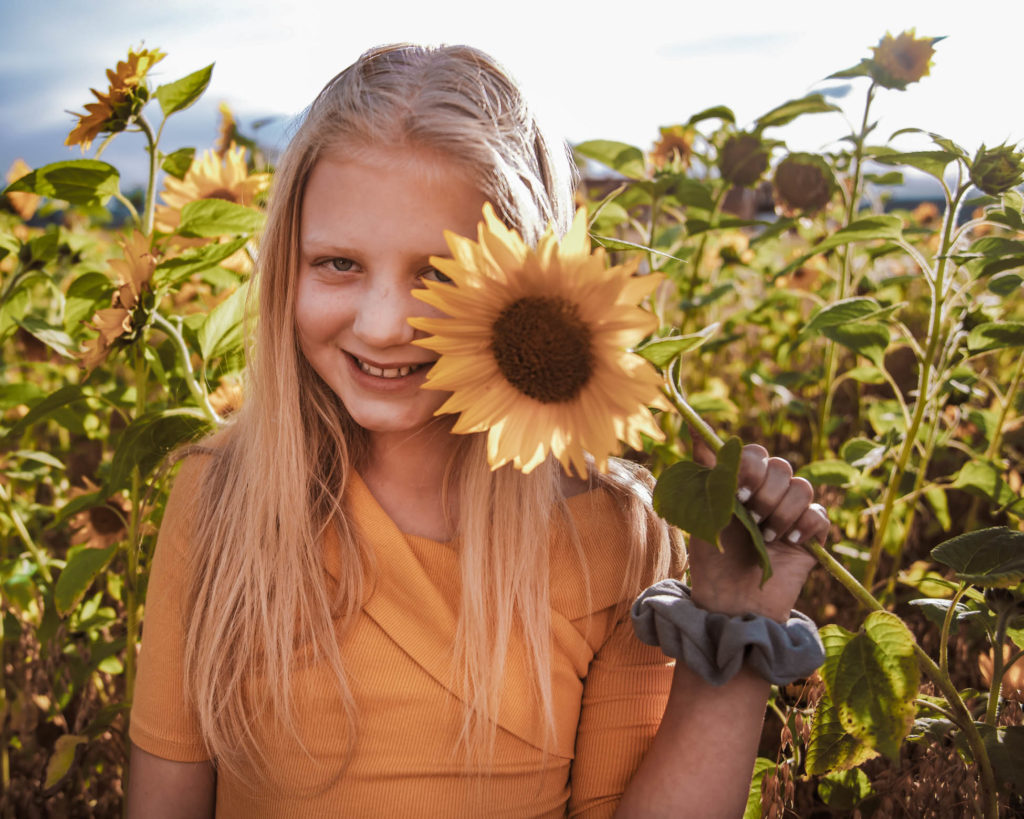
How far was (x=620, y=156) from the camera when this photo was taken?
1254 millimetres

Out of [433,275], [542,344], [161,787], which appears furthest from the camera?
[161,787]

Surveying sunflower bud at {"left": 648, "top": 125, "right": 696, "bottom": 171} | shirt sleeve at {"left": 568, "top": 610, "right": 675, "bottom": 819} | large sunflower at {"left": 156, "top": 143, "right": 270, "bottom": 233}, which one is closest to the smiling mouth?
shirt sleeve at {"left": 568, "top": 610, "right": 675, "bottom": 819}

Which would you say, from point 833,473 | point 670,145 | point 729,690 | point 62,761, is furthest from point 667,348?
point 670,145

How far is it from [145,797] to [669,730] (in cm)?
54

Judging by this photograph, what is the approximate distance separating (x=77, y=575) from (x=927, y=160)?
41.5 inches

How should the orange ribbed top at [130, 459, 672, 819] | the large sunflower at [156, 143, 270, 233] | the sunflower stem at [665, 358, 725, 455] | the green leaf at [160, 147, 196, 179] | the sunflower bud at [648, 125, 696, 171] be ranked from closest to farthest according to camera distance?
the sunflower stem at [665, 358, 725, 455], the orange ribbed top at [130, 459, 672, 819], the green leaf at [160, 147, 196, 179], the large sunflower at [156, 143, 270, 233], the sunflower bud at [648, 125, 696, 171]

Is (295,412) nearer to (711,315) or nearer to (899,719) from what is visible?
(899,719)

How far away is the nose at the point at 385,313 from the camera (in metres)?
0.74

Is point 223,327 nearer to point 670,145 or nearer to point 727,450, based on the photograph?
point 727,450

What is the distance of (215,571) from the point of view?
3.00 feet

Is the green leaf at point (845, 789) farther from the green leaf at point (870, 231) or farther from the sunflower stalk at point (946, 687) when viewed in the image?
the green leaf at point (870, 231)

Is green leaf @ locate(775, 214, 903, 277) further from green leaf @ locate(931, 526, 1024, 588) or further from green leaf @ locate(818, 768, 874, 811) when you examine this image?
green leaf @ locate(818, 768, 874, 811)

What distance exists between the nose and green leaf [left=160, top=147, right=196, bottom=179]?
0.46 meters

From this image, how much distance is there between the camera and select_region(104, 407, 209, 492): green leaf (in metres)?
0.92
